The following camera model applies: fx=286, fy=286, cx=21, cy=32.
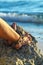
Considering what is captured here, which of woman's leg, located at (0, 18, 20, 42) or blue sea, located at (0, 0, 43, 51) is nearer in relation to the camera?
woman's leg, located at (0, 18, 20, 42)

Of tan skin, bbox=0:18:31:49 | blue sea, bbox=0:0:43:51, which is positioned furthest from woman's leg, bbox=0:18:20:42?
blue sea, bbox=0:0:43:51

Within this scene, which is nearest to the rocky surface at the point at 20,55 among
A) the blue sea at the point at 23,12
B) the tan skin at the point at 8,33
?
the tan skin at the point at 8,33

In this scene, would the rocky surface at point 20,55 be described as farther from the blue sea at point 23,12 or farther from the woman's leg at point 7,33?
the blue sea at point 23,12

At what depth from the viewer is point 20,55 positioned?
2.60m

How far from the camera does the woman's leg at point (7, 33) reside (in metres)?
2.50

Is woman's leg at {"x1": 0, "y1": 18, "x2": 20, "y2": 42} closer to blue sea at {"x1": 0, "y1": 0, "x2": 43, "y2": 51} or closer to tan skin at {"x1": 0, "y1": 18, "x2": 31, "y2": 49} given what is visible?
tan skin at {"x1": 0, "y1": 18, "x2": 31, "y2": 49}

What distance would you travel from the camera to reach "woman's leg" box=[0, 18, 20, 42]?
250 centimetres

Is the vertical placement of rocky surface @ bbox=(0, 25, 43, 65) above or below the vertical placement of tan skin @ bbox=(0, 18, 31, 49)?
below

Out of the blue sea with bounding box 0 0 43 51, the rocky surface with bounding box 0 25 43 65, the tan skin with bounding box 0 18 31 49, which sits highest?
the tan skin with bounding box 0 18 31 49

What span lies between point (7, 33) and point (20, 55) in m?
0.24

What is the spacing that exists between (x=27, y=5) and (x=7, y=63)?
33.5ft

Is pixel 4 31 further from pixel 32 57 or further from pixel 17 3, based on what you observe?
pixel 17 3

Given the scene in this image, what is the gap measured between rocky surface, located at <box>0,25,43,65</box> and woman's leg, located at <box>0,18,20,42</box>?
0.08 m

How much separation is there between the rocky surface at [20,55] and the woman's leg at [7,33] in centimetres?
8
